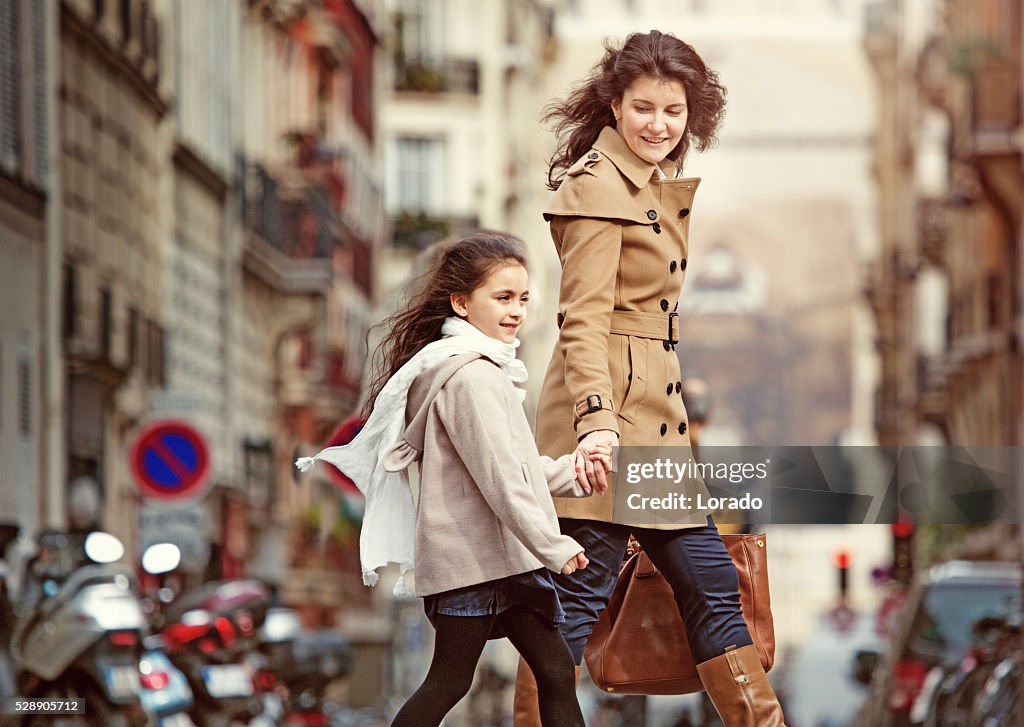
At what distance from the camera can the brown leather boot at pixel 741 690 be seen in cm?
634

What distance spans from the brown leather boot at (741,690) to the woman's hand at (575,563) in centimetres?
53

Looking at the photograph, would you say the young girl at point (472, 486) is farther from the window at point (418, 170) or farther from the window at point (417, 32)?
the window at point (418, 170)

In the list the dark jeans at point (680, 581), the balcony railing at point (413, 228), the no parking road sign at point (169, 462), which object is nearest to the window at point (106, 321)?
the no parking road sign at point (169, 462)

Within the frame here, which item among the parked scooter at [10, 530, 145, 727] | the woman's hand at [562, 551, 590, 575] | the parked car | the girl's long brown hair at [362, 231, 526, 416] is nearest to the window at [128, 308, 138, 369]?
the parked car

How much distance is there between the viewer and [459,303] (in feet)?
20.8

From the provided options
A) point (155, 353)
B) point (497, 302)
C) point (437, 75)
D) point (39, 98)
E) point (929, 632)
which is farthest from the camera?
point (437, 75)

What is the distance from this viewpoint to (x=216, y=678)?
12.2 m

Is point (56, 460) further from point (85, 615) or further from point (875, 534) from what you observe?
point (875, 534)

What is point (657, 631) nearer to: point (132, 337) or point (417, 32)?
point (132, 337)

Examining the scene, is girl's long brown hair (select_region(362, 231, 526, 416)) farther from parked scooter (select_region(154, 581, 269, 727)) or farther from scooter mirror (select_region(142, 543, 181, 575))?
parked scooter (select_region(154, 581, 269, 727))

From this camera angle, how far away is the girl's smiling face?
20.7ft

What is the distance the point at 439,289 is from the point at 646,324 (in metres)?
0.52

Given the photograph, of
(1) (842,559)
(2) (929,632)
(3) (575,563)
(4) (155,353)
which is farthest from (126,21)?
(3) (575,563)

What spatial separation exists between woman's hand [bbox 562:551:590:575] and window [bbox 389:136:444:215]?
4872 cm
